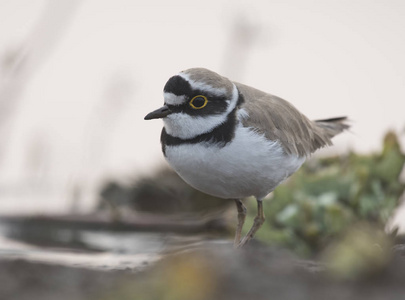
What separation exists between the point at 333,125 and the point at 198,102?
1.59 meters

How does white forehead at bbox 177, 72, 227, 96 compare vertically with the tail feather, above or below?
above

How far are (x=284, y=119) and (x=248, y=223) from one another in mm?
990

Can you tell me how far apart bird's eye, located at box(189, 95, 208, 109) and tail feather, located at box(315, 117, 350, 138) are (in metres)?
1.40

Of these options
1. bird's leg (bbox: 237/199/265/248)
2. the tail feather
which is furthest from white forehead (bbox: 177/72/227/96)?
the tail feather

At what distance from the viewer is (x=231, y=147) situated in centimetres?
349

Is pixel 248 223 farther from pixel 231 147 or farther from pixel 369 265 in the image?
pixel 369 265

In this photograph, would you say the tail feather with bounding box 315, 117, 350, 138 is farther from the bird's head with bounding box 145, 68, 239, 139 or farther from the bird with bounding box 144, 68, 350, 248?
the bird's head with bounding box 145, 68, 239, 139

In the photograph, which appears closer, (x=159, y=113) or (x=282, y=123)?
(x=159, y=113)

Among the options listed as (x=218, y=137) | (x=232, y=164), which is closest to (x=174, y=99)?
(x=218, y=137)

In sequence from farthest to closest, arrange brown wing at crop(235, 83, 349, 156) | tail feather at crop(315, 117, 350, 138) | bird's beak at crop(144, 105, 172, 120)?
tail feather at crop(315, 117, 350, 138)
brown wing at crop(235, 83, 349, 156)
bird's beak at crop(144, 105, 172, 120)

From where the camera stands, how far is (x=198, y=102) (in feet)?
11.5

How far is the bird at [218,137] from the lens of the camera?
3.45 metres

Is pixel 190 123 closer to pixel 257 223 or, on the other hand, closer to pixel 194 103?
pixel 194 103

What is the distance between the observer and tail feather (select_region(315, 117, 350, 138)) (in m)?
4.66
